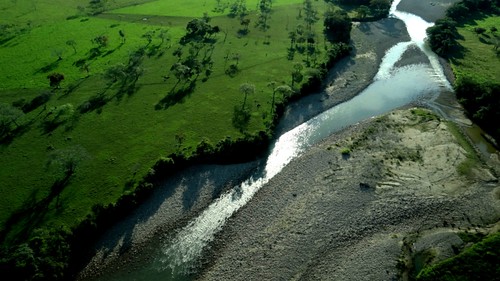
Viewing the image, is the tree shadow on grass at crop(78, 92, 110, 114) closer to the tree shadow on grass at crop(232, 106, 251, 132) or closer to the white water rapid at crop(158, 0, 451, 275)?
the tree shadow on grass at crop(232, 106, 251, 132)

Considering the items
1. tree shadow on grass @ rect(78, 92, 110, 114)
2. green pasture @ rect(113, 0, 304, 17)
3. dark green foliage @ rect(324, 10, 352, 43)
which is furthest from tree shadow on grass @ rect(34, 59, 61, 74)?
dark green foliage @ rect(324, 10, 352, 43)

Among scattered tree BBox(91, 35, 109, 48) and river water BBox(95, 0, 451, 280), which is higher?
scattered tree BBox(91, 35, 109, 48)

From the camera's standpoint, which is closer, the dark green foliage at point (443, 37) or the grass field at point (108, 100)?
the grass field at point (108, 100)

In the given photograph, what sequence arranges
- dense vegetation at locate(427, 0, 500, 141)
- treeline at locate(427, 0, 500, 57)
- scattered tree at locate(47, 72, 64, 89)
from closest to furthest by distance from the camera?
dense vegetation at locate(427, 0, 500, 141) < scattered tree at locate(47, 72, 64, 89) < treeline at locate(427, 0, 500, 57)

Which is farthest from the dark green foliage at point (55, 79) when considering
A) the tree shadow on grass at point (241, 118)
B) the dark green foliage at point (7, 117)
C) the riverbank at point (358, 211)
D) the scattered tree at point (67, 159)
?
the riverbank at point (358, 211)

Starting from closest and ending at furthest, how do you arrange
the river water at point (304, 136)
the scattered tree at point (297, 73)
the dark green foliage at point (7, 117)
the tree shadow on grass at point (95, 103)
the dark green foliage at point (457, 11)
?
the river water at point (304, 136) < the dark green foliage at point (7, 117) < the tree shadow on grass at point (95, 103) < the scattered tree at point (297, 73) < the dark green foliage at point (457, 11)

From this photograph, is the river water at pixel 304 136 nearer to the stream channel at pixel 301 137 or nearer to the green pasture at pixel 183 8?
the stream channel at pixel 301 137

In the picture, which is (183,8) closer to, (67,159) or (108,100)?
(108,100)
